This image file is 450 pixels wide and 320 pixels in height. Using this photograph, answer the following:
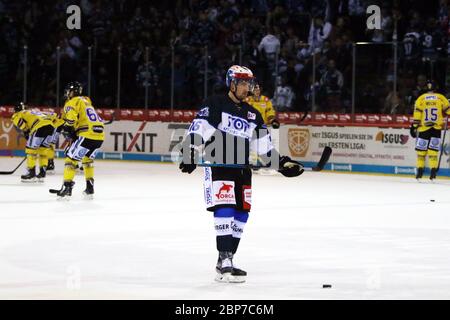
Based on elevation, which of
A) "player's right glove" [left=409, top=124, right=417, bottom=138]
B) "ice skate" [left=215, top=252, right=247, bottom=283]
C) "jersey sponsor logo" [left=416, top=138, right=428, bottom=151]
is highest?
"player's right glove" [left=409, top=124, right=417, bottom=138]

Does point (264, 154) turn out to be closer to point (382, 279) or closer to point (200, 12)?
point (382, 279)

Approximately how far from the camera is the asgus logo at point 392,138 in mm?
20391

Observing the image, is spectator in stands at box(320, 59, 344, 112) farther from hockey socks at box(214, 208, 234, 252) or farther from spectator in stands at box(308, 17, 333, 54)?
hockey socks at box(214, 208, 234, 252)

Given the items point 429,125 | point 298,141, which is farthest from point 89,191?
point 298,141

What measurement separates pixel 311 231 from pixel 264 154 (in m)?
3.22

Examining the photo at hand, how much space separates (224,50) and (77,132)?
29.8 ft

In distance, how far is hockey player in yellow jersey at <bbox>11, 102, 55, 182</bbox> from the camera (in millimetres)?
18453

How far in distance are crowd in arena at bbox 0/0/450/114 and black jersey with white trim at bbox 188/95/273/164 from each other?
12471 millimetres

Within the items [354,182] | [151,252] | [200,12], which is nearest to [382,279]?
[151,252]

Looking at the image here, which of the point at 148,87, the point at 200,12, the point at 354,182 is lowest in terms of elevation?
the point at 354,182

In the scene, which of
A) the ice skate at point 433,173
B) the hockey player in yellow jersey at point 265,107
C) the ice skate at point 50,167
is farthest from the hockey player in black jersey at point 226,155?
the ice skate at point 50,167

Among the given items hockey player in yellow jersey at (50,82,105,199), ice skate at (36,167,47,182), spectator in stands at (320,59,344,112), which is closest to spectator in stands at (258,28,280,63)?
spectator in stands at (320,59,344,112)

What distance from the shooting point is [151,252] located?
10195 millimetres

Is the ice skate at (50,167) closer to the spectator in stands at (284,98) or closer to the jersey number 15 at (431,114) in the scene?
the spectator in stands at (284,98)
